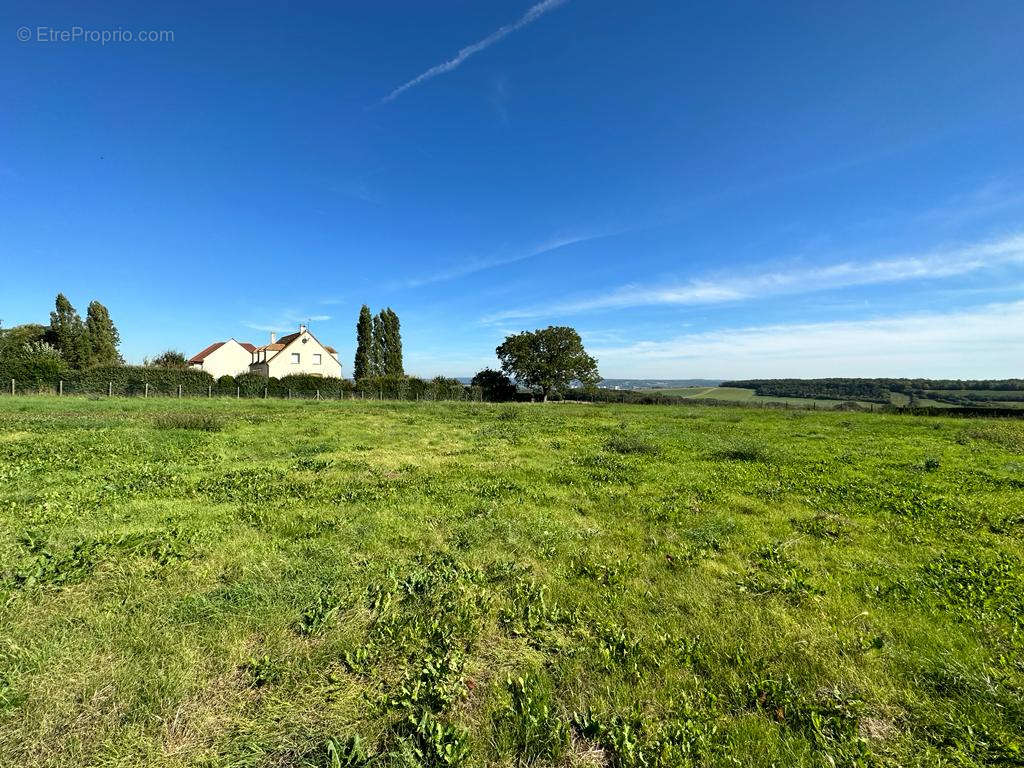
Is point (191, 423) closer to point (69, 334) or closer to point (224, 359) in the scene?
point (224, 359)

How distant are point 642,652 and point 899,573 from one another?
4012 millimetres

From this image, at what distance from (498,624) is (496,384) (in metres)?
57.9

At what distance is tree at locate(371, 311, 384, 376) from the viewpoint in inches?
2591

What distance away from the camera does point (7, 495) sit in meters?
6.86

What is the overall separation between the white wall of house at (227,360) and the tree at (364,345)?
16058mm

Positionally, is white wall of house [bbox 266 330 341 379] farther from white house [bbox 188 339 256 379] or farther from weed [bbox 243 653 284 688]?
weed [bbox 243 653 284 688]

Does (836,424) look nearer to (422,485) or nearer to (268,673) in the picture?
(422,485)

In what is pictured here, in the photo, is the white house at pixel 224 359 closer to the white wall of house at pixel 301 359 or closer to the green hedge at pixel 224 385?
the white wall of house at pixel 301 359

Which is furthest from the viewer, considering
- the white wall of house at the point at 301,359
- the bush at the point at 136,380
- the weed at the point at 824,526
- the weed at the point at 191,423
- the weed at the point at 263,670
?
the white wall of house at the point at 301,359

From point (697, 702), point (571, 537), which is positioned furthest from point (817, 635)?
point (571, 537)

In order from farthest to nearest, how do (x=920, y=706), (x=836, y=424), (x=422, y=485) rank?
1. (x=836, y=424)
2. (x=422, y=485)
3. (x=920, y=706)

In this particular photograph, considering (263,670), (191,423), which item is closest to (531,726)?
(263,670)

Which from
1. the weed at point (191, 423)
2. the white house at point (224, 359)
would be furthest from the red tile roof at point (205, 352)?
the weed at point (191, 423)

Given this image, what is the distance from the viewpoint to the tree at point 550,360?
197 ft
